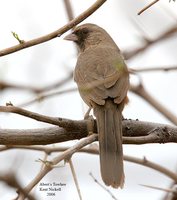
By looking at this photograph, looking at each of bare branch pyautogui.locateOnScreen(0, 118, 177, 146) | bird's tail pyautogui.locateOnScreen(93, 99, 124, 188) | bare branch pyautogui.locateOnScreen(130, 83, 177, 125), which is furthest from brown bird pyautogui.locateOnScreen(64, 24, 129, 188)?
bare branch pyautogui.locateOnScreen(0, 118, 177, 146)

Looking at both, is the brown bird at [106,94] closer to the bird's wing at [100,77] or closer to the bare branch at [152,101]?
the bird's wing at [100,77]

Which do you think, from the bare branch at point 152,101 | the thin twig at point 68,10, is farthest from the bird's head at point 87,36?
the bare branch at point 152,101

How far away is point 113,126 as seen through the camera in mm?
3730

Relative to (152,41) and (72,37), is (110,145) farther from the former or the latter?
(72,37)

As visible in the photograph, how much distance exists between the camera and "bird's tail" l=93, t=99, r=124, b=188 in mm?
3299

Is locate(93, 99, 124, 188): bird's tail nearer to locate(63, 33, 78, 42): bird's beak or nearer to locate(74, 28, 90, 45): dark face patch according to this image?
locate(63, 33, 78, 42): bird's beak

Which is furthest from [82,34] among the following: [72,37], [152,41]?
[152,41]

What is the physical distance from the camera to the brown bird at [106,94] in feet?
11.0

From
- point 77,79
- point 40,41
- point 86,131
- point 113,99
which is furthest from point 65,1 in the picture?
point 40,41

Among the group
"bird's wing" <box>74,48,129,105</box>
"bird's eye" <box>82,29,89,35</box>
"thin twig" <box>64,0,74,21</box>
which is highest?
"bird's eye" <box>82,29,89,35</box>

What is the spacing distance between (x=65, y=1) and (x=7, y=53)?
7.79ft

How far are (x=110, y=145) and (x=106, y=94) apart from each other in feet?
2.48

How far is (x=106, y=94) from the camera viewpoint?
407 centimetres

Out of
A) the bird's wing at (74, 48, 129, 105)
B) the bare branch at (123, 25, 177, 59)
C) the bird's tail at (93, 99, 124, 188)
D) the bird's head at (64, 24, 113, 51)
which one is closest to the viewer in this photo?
the bare branch at (123, 25, 177, 59)
